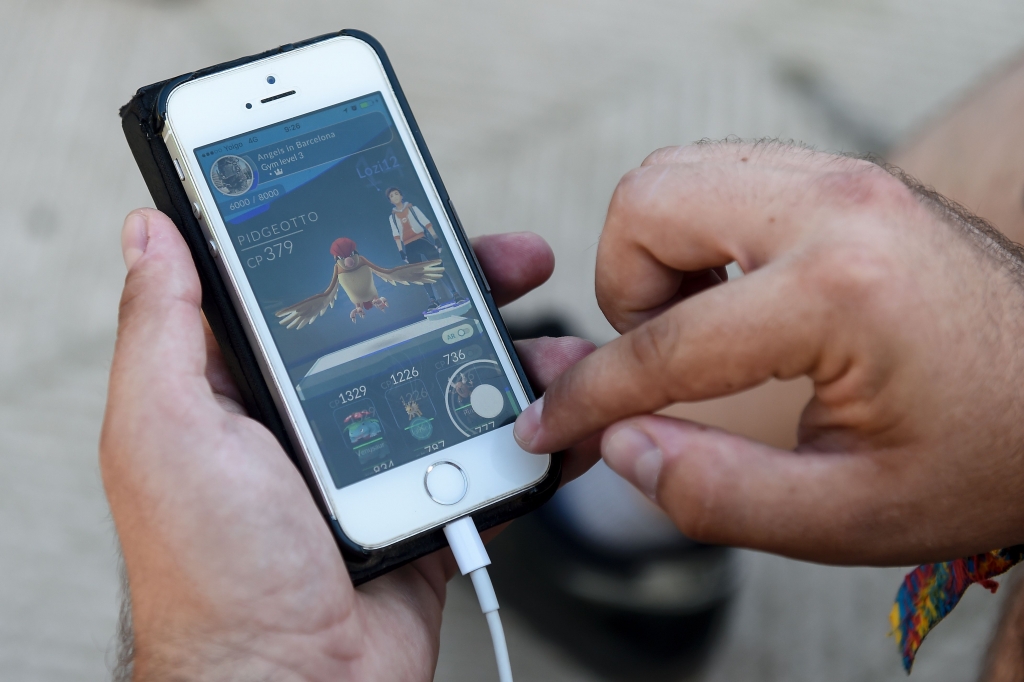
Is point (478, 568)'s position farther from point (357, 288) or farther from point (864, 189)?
point (864, 189)

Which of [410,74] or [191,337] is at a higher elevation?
[410,74]

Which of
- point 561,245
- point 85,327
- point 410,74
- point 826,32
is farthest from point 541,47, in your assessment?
point 85,327

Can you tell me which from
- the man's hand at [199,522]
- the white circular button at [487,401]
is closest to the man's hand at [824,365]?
the white circular button at [487,401]

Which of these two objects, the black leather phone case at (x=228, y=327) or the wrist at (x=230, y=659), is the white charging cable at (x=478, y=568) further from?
the wrist at (x=230, y=659)

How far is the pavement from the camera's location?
3.92 ft

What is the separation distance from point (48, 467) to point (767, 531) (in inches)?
43.7

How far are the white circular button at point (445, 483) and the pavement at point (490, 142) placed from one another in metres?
0.52

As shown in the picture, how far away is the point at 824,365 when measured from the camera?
560mm

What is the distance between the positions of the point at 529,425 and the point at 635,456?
0.12 m

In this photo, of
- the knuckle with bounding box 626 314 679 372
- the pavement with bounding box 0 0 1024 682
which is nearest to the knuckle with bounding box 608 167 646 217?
the knuckle with bounding box 626 314 679 372

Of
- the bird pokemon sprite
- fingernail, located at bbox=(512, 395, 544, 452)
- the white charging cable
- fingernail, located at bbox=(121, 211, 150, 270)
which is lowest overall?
the white charging cable

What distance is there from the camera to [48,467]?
123cm

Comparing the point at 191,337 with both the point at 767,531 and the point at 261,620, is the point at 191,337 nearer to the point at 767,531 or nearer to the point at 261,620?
the point at 261,620

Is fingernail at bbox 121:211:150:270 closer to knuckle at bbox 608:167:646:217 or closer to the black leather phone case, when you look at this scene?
the black leather phone case
